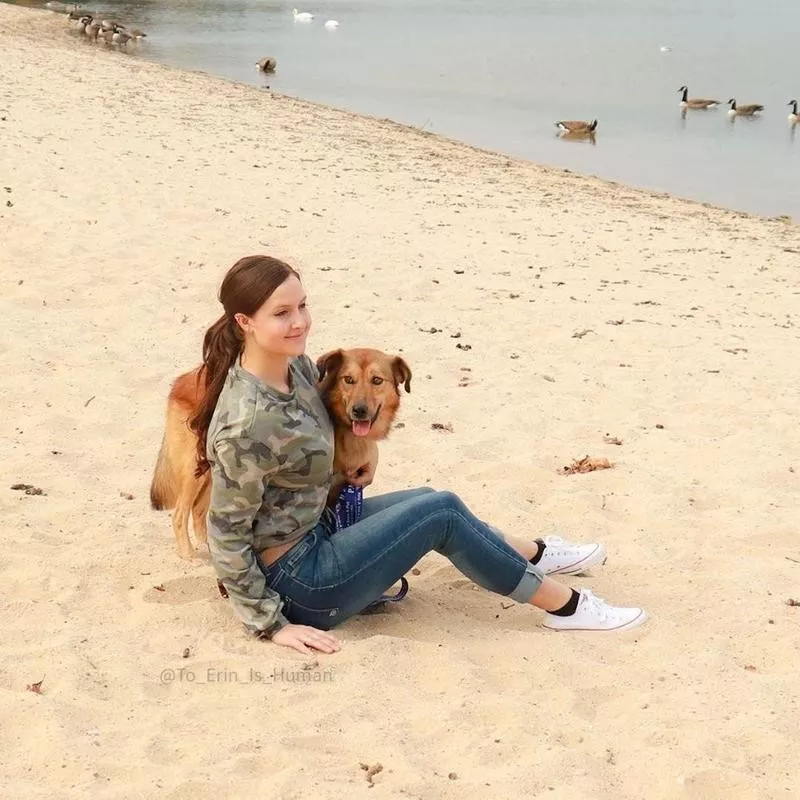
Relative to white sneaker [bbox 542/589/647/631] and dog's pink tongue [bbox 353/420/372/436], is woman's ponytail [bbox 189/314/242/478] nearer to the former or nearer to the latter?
dog's pink tongue [bbox 353/420/372/436]

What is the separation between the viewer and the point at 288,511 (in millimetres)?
3752

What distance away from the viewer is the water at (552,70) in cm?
2020

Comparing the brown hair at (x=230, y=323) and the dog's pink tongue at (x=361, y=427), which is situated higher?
the brown hair at (x=230, y=323)

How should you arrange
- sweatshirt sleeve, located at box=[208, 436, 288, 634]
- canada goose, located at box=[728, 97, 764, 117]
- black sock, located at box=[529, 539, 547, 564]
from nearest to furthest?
1. sweatshirt sleeve, located at box=[208, 436, 288, 634]
2. black sock, located at box=[529, 539, 547, 564]
3. canada goose, located at box=[728, 97, 764, 117]

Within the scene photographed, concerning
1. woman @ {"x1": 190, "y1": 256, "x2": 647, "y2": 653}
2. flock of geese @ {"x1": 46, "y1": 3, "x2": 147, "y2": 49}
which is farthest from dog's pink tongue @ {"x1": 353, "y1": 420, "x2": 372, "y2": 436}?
flock of geese @ {"x1": 46, "y1": 3, "x2": 147, "y2": 49}

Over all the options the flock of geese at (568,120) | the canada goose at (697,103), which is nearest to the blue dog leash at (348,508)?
the flock of geese at (568,120)

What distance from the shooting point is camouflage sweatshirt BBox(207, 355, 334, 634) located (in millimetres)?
3557

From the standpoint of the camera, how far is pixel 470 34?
41125 millimetres

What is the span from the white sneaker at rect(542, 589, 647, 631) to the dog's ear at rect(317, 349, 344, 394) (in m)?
1.23

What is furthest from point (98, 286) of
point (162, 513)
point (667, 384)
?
point (667, 384)

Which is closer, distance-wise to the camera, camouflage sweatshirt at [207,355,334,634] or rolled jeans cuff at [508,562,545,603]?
camouflage sweatshirt at [207,355,334,634]

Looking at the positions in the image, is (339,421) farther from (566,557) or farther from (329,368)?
(566,557)

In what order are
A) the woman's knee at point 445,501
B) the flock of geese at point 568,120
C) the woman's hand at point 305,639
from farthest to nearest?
the flock of geese at point 568,120 < the woman's knee at point 445,501 < the woman's hand at point 305,639

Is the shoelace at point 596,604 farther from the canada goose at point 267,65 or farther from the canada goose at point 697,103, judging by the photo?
the canada goose at point 267,65
